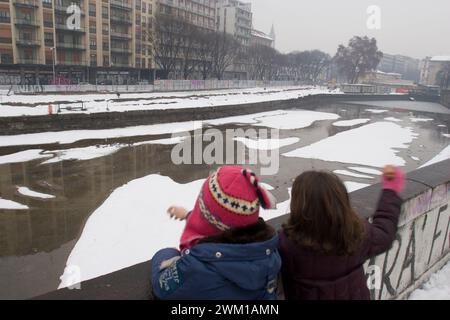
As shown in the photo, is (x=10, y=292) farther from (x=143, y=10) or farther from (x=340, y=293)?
(x=143, y=10)

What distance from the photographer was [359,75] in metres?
93.8

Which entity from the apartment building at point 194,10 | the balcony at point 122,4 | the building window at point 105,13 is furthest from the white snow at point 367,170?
the apartment building at point 194,10

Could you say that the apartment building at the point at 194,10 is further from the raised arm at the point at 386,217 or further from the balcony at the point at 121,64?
the raised arm at the point at 386,217

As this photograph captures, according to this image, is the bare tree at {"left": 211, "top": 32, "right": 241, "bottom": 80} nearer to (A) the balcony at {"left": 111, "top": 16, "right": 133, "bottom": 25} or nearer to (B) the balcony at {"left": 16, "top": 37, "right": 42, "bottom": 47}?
(A) the balcony at {"left": 111, "top": 16, "right": 133, "bottom": 25}

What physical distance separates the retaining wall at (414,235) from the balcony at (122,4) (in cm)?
6176

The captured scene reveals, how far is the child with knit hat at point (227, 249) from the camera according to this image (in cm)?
167

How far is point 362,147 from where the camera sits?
22500mm

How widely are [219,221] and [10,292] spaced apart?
6.73 m

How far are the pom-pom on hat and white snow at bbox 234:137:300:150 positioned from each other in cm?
1951

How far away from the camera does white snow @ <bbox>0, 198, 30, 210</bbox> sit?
1095 centimetres

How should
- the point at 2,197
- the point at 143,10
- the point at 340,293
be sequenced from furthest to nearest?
1. the point at 143,10
2. the point at 2,197
3. the point at 340,293

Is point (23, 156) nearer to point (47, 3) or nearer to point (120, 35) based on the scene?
point (47, 3)
